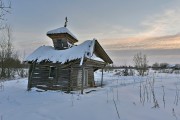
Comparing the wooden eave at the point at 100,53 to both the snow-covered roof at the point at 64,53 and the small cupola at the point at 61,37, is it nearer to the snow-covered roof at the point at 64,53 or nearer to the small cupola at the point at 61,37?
the snow-covered roof at the point at 64,53

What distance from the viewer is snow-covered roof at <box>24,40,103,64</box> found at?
1578cm

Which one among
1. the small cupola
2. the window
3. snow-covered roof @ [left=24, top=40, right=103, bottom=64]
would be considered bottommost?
the window

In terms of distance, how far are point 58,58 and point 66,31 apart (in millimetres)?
2729

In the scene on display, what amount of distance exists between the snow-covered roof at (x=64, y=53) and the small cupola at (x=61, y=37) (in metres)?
0.71

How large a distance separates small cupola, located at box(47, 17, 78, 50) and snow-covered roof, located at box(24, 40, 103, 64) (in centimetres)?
71

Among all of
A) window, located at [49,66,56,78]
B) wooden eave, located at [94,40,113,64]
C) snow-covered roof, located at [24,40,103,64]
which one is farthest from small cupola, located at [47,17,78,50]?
wooden eave, located at [94,40,113,64]

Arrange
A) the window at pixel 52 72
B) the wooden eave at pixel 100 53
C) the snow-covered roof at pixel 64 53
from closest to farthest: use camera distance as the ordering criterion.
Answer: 1. the snow-covered roof at pixel 64 53
2. the window at pixel 52 72
3. the wooden eave at pixel 100 53

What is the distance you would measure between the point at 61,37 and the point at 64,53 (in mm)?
2100

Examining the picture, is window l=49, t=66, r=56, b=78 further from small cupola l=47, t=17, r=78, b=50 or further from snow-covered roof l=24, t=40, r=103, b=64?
small cupola l=47, t=17, r=78, b=50

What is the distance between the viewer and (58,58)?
16.6 meters

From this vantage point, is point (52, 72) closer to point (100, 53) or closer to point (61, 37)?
point (61, 37)

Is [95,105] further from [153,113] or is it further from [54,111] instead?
[153,113]

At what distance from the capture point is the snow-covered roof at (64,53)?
15781mm

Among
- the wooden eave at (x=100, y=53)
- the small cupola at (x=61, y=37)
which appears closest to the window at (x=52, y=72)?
the small cupola at (x=61, y=37)
